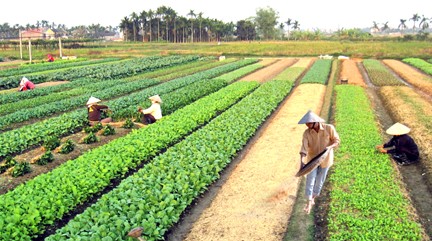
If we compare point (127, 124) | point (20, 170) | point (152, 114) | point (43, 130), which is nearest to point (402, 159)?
point (152, 114)

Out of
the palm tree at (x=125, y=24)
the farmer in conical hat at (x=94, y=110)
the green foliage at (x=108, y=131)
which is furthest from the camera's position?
the palm tree at (x=125, y=24)

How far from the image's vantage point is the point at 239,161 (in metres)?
11.5

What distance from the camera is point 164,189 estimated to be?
8.10 meters

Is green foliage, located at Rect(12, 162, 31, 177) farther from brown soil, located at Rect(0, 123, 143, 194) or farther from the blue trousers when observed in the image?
the blue trousers

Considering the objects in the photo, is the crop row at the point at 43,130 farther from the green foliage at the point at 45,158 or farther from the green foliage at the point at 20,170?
the green foliage at the point at 20,170

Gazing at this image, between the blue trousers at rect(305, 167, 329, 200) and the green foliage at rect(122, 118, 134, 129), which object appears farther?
the green foliage at rect(122, 118, 134, 129)

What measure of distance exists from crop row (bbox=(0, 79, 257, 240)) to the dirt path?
7.49ft

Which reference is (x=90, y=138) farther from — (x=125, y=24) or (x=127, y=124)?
(x=125, y=24)

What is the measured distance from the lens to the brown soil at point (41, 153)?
9875 millimetres

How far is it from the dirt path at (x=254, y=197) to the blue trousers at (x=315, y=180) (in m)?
0.66

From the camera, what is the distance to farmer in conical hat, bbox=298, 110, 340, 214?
25.1 feet

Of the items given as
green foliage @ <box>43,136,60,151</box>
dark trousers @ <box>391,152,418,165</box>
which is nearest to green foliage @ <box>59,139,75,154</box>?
green foliage @ <box>43,136,60,151</box>

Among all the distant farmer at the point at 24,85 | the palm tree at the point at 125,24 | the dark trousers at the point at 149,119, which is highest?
the palm tree at the point at 125,24

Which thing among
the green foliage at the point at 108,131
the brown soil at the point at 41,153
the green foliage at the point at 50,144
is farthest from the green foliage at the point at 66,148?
the green foliage at the point at 108,131
